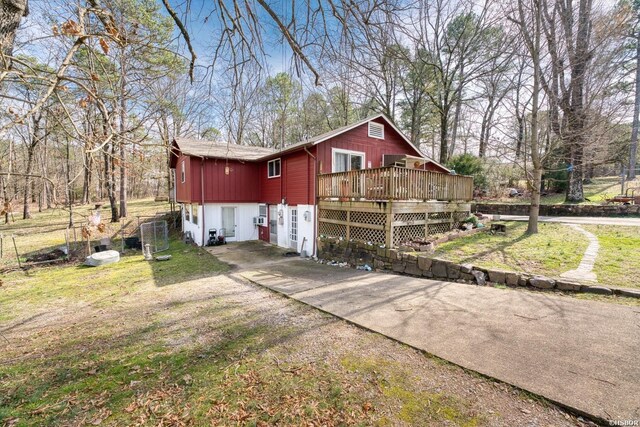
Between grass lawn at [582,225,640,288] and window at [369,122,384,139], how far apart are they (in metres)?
8.57

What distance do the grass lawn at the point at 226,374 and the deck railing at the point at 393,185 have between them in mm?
4747

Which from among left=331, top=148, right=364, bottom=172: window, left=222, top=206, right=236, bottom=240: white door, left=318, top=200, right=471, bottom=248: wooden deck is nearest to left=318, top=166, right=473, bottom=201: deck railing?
left=318, top=200, right=471, bottom=248: wooden deck

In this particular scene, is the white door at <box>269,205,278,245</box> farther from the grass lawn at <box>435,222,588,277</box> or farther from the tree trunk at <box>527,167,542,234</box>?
the tree trunk at <box>527,167,542,234</box>

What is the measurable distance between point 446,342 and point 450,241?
6.24m

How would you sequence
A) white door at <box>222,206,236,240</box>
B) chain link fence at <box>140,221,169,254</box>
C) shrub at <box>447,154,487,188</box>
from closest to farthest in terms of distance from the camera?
chain link fence at <box>140,221,169,254</box> → white door at <box>222,206,236,240</box> → shrub at <box>447,154,487,188</box>

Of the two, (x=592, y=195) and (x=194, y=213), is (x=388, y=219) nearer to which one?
(x=194, y=213)

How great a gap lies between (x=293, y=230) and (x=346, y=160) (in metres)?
3.91

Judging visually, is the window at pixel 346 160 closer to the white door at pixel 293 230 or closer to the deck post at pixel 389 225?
the white door at pixel 293 230

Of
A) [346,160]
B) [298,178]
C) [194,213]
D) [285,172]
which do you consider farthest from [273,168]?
[194,213]

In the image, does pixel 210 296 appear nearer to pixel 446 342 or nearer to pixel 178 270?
pixel 178 270

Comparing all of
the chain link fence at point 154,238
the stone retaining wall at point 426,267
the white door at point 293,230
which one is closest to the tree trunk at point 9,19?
the stone retaining wall at point 426,267

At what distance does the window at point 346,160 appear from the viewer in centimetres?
1177

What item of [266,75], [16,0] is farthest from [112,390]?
[266,75]

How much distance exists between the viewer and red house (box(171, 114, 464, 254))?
1113 cm
